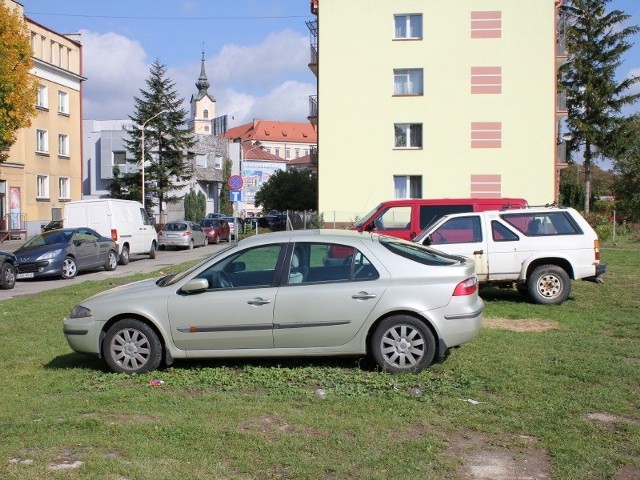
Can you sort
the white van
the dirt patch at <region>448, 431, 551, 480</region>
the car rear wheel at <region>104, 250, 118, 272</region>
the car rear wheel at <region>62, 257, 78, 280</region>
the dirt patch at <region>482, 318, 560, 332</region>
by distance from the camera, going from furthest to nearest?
the white van → the car rear wheel at <region>104, 250, 118, 272</region> → the car rear wheel at <region>62, 257, 78, 280</region> → the dirt patch at <region>482, 318, 560, 332</region> → the dirt patch at <region>448, 431, 551, 480</region>

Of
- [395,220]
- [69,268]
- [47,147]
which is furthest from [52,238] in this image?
[47,147]

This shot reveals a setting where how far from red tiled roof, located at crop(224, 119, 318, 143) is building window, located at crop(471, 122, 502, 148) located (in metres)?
115

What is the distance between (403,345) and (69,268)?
1580cm

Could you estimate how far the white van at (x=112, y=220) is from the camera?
996 inches

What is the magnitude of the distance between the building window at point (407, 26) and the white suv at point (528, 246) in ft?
93.0

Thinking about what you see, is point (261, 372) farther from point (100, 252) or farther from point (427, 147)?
point (427, 147)

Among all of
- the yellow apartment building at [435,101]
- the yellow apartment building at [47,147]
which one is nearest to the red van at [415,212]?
the yellow apartment building at [435,101]

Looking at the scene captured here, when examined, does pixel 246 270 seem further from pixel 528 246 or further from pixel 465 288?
pixel 528 246

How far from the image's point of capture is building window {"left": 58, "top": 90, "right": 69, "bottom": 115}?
163 ft

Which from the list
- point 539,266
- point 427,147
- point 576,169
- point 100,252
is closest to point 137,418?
point 539,266

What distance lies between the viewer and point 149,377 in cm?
750

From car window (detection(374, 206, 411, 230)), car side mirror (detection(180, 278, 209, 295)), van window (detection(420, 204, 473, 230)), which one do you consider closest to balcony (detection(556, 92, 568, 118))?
van window (detection(420, 204, 473, 230))

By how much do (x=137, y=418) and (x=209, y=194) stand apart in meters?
80.3

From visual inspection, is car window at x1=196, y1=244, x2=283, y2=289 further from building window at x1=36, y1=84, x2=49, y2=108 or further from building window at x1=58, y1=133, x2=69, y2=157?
building window at x1=58, y1=133, x2=69, y2=157
